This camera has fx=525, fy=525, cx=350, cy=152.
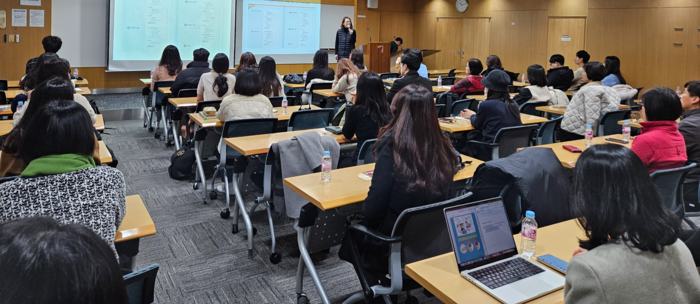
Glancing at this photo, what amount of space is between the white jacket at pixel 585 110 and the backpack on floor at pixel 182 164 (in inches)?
159

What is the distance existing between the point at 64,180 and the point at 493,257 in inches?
64.4

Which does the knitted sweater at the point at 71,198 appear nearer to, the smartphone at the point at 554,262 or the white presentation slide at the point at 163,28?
the smartphone at the point at 554,262

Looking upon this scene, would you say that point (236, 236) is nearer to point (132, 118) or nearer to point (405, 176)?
point (405, 176)

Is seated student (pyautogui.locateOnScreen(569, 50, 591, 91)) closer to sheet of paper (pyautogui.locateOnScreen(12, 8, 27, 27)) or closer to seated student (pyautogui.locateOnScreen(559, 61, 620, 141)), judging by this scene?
seated student (pyautogui.locateOnScreen(559, 61, 620, 141))

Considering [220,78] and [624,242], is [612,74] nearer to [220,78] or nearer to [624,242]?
[220,78]

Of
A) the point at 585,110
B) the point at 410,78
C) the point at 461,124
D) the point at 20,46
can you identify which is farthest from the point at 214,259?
the point at 20,46

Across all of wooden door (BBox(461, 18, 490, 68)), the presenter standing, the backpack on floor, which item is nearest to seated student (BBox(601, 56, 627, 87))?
the presenter standing

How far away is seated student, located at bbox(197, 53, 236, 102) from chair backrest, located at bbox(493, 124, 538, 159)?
3115 millimetres

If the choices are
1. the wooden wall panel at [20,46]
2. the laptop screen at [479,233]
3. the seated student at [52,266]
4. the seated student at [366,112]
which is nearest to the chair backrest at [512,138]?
the seated student at [366,112]

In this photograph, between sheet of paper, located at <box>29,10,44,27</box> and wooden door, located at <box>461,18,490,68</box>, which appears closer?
sheet of paper, located at <box>29,10,44,27</box>

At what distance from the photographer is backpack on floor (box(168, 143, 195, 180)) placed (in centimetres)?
550

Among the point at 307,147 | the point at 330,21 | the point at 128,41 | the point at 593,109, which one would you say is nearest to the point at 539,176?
the point at 307,147

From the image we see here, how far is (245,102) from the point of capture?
4750 millimetres

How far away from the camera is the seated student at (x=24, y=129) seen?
103 inches
